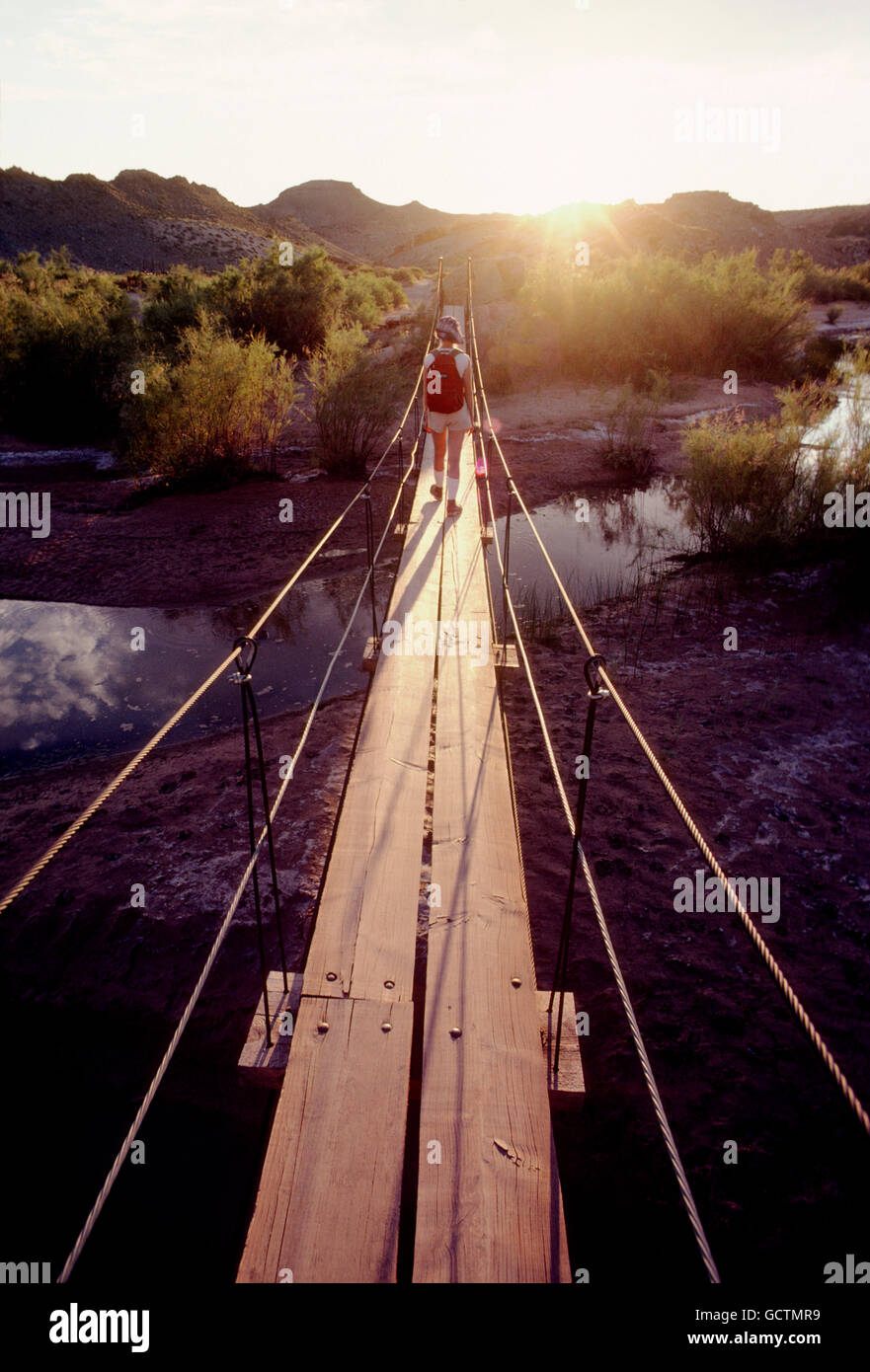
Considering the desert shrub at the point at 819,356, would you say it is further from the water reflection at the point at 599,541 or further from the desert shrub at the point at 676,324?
the water reflection at the point at 599,541

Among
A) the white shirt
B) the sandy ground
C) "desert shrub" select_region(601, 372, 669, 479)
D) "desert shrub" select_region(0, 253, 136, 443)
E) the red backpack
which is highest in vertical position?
"desert shrub" select_region(0, 253, 136, 443)

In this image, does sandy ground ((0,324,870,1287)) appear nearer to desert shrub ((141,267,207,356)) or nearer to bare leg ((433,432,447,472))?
bare leg ((433,432,447,472))

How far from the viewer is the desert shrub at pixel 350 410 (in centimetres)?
1034

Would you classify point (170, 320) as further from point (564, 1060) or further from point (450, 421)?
point (564, 1060)

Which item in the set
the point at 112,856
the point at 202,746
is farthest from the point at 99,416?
the point at 112,856

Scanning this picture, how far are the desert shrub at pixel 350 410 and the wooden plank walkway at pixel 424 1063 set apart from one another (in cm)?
800

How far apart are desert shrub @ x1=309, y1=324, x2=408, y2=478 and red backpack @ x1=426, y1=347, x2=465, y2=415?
4.29m

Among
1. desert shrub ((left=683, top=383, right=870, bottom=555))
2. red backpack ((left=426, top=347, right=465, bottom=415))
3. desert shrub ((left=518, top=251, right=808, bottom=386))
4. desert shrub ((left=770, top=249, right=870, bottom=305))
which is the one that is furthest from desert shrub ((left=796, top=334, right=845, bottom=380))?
red backpack ((left=426, top=347, right=465, bottom=415))

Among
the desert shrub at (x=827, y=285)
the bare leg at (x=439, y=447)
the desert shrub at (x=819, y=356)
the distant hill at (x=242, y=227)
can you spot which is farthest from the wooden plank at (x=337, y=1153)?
the distant hill at (x=242, y=227)

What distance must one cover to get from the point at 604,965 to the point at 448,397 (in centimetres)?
484

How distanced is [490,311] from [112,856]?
760 inches

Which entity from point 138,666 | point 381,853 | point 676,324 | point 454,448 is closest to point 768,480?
point 454,448

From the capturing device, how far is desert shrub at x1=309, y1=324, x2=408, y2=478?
1034 centimetres

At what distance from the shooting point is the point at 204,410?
390 inches
